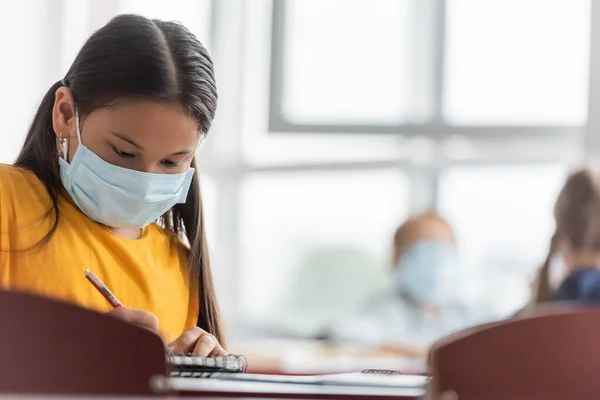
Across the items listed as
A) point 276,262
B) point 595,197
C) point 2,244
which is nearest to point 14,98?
point 276,262

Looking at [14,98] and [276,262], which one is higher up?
[14,98]

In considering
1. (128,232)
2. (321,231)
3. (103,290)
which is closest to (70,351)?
(103,290)

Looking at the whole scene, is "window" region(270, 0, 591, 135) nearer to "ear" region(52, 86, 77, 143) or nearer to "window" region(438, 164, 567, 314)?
"window" region(438, 164, 567, 314)

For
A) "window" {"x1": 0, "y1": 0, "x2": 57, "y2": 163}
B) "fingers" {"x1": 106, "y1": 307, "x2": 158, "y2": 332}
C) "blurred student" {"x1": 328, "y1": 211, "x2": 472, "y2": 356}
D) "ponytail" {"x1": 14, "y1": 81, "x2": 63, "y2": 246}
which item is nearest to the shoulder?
A: "ponytail" {"x1": 14, "y1": 81, "x2": 63, "y2": 246}

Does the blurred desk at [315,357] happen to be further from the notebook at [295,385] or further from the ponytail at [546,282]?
the notebook at [295,385]

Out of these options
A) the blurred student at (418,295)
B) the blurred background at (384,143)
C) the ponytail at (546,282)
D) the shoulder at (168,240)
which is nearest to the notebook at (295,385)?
the shoulder at (168,240)

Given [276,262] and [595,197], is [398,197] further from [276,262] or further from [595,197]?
[595,197]

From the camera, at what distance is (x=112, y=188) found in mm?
1506

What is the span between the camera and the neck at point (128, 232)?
156 centimetres

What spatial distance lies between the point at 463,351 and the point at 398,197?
10.5 feet

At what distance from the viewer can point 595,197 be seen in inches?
115

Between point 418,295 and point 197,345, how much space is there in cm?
242

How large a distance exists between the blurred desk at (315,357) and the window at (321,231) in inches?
8.6

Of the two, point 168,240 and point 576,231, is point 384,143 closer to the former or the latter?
point 576,231
